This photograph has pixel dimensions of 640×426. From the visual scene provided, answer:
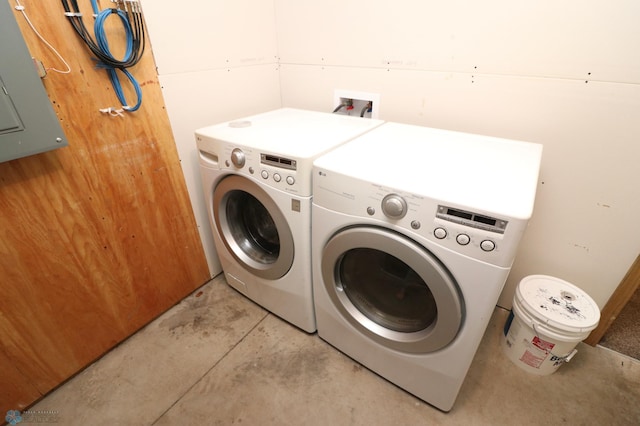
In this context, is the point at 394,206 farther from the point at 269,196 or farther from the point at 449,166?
the point at 269,196

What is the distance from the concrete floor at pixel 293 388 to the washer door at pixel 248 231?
36 cm

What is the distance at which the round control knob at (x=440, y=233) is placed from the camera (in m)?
0.75

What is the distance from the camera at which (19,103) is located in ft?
2.58

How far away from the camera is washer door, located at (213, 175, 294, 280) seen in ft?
Result: 4.07

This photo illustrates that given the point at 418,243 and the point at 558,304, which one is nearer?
the point at 418,243

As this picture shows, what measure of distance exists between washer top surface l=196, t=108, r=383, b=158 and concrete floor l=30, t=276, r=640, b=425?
0.90m

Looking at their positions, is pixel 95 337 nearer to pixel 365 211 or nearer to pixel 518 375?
pixel 365 211

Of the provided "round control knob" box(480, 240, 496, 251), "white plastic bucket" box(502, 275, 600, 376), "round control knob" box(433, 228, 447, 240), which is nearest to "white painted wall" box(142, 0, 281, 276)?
"round control knob" box(433, 228, 447, 240)

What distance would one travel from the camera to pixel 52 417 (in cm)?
111

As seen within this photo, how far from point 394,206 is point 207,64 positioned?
1.10 meters

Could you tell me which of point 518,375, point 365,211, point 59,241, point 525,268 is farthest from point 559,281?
point 59,241

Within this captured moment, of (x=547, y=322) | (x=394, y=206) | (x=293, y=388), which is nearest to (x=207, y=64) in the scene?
(x=394, y=206)

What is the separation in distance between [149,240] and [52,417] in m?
0.71

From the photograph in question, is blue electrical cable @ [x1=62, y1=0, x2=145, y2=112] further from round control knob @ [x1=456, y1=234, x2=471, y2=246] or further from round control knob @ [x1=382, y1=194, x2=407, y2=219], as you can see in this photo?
round control knob @ [x1=456, y1=234, x2=471, y2=246]
